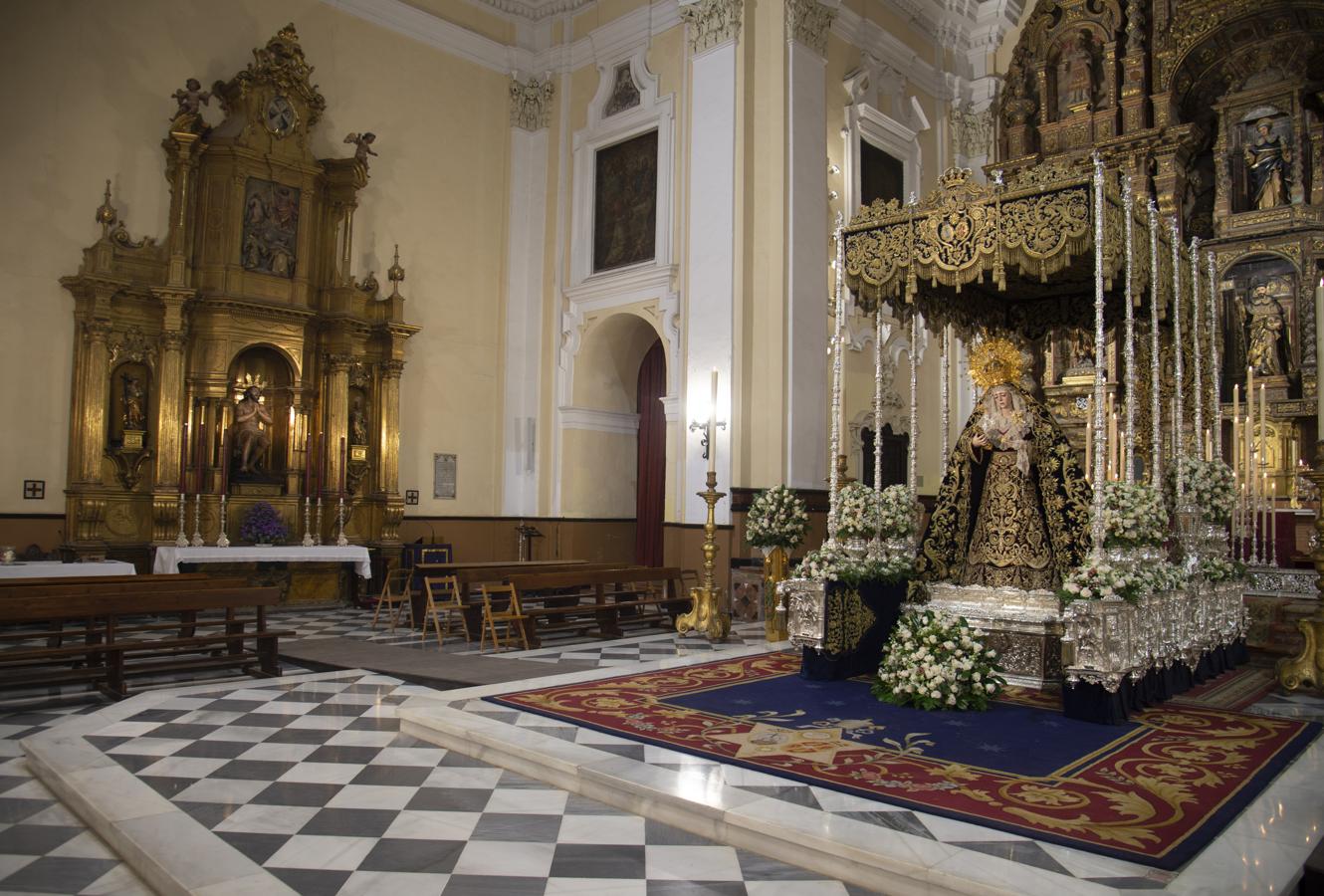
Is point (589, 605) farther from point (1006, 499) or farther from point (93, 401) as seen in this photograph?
point (93, 401)

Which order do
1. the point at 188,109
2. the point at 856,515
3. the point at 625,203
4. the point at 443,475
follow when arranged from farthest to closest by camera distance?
the point at 443,475, the point at 625,203, the point at 188,109, the point at 856,515

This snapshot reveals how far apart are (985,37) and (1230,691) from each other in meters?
13.3

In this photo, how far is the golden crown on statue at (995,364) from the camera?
26.0 feet

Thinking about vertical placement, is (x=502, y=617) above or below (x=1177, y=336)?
below

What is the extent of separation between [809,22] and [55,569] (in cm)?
1115

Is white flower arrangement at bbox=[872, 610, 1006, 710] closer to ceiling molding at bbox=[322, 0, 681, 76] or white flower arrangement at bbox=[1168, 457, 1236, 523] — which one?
white flower arrangement at bbox=[1168, 457, 1236, 523]

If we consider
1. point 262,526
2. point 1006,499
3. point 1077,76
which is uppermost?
point 1077,76

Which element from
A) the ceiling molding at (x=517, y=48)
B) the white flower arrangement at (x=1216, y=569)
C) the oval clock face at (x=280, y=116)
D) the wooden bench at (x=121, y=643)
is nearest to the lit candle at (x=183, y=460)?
the wooden bench at (x=121, y=643)

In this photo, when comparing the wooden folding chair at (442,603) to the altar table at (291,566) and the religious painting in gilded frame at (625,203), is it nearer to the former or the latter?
the altar table at (291,566)

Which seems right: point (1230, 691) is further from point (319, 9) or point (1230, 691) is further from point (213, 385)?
point (319, 9)

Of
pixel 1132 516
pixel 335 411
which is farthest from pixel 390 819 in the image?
pixel 335 411

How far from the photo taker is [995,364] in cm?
791

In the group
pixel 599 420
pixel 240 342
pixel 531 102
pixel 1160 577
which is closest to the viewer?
pixel 1160 577

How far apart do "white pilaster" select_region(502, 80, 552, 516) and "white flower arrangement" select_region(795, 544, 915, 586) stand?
346 inches
